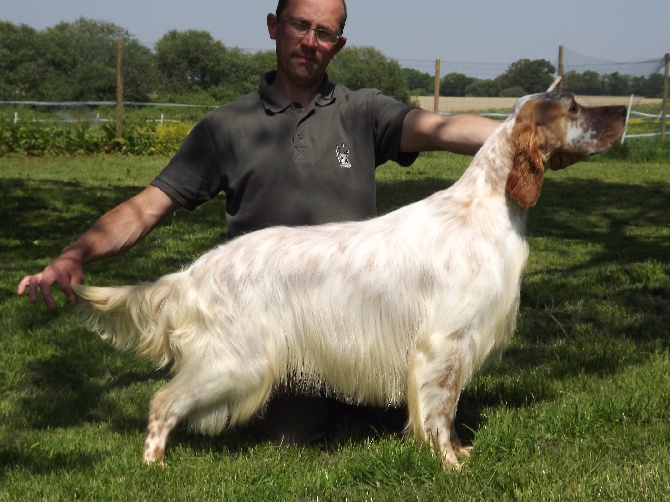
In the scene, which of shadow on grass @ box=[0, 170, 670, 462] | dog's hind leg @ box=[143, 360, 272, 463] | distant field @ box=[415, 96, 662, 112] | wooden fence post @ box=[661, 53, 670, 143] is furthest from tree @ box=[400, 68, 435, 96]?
dog's hind leg @ box=[143, 360, 272, 463]

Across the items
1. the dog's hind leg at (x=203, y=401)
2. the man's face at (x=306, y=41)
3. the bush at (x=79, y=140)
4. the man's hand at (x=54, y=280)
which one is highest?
the man's face at (x=306, y=41)

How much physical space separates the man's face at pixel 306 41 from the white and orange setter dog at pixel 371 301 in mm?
816

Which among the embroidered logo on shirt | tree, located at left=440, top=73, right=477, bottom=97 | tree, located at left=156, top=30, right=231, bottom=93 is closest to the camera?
the embroidered logo on shirt

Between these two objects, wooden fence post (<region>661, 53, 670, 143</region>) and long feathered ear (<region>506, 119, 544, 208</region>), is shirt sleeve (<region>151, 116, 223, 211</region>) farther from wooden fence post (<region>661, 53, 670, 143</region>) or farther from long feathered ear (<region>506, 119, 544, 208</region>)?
wooden fence post (<region>661, 53, 670, 143</region>)

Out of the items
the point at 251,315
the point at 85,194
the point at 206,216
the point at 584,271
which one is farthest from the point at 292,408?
the point at 85,194

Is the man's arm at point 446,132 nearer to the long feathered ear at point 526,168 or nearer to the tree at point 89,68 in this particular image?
the long feathered ear at point 526,168

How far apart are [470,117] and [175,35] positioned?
2774cm

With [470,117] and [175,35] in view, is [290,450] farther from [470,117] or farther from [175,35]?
[175,35]

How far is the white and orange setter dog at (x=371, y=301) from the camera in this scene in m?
3.28

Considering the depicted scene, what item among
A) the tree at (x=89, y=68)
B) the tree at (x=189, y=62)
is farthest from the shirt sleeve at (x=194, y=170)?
the tree at (x=189, y=62)

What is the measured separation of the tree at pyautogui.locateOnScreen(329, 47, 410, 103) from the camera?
1776cm

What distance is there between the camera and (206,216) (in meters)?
9.53

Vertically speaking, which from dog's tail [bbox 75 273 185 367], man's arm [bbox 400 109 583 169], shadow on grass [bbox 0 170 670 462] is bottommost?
shadow on grass [bbox 0 170 670 462]

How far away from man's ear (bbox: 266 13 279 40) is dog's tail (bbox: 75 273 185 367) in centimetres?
127
